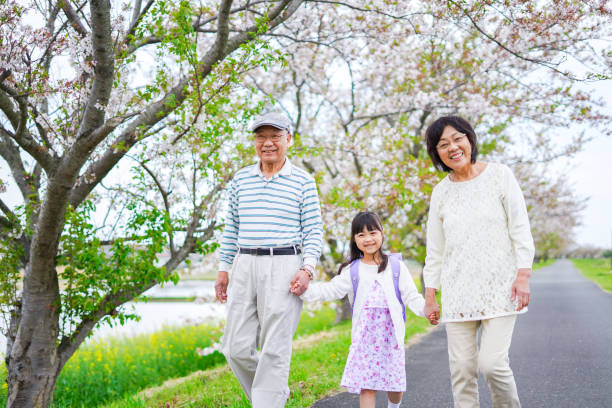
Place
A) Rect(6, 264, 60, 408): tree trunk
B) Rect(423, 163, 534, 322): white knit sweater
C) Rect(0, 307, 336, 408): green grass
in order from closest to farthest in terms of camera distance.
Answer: Rect(423, 163, 534, 322): white knit sweater, Rect(6, 264, 60, 408): tree trunk, Rect(0, 307, 336, 408): green grass

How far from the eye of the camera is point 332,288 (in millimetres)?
3533

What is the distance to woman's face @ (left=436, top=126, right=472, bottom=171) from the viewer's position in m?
2.94

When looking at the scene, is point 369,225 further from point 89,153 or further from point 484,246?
point 89,153

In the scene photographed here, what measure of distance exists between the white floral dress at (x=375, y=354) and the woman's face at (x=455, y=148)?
1055 mm

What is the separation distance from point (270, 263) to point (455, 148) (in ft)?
4.45

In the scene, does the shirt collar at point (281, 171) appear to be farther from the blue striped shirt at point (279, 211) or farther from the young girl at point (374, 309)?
the young girl at point (374, 309)

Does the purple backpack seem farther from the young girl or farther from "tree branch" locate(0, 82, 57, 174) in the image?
"tree branch" locate(0, 82, 57, 174)

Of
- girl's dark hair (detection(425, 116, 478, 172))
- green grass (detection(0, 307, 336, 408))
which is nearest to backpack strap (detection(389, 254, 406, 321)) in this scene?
girl's dark hair (detection(425, 116, 478, 172))

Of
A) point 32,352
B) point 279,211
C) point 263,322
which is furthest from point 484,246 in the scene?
point 32,352

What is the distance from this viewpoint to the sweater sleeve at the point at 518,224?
8.77 feet

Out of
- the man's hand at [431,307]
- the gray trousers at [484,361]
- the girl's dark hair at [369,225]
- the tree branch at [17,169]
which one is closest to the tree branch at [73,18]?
the tree branch at [17,169]

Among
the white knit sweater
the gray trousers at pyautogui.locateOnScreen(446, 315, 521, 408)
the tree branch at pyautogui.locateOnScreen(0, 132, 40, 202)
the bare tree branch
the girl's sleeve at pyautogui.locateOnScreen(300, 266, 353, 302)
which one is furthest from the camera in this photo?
the tree branch at pyautogui.locateOnScreen(0, 132, 40, 202)

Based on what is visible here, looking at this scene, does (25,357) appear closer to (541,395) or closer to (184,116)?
(184,116)

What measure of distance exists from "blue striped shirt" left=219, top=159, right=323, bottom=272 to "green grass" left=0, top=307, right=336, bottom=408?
182 inches
